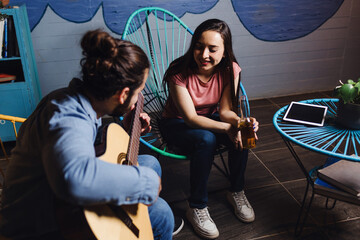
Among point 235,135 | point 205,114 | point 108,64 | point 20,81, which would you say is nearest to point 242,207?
point 235,135

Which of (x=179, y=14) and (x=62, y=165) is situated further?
(x=179, y=14)

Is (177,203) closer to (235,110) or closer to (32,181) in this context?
(235,110)

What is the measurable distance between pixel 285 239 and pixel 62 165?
125 centimetres

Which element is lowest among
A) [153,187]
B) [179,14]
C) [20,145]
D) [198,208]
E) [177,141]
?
[198,208]

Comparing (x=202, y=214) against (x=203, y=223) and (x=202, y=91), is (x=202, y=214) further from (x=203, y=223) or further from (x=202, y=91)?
(x=202, y=91)

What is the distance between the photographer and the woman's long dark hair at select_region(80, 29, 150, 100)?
2.89ft

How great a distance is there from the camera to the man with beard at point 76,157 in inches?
30.8

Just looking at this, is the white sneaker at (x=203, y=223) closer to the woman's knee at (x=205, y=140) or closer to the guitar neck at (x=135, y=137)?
the woman's knee at (x=205, y=140)

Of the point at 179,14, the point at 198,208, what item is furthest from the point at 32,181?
the point at 179,14

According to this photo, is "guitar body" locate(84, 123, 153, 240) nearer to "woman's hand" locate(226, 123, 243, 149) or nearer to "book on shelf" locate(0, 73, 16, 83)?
"woman's hand" locate(226, 123, 243, 149)

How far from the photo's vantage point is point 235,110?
67.0 inches

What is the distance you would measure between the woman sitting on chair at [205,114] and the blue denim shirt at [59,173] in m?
0.64

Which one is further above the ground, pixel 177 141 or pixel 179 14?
pixel 179 14

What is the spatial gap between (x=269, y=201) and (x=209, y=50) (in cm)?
94
